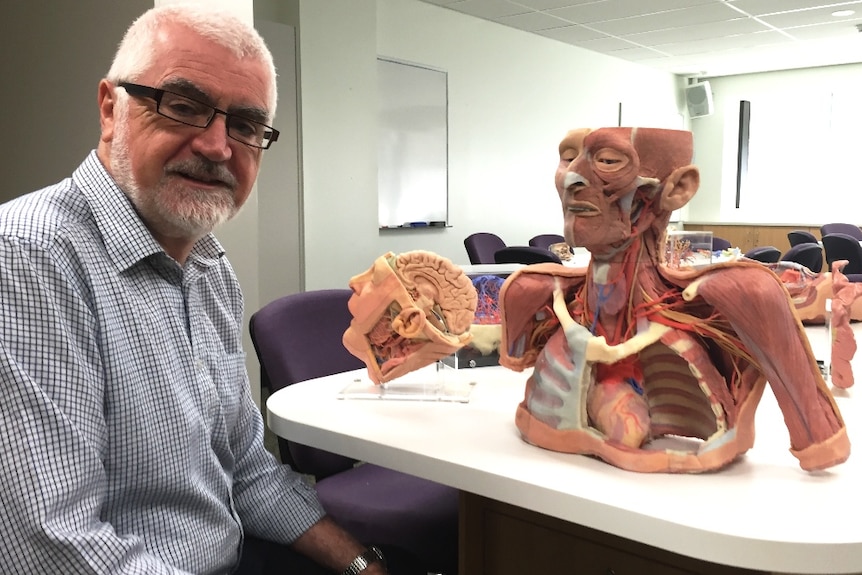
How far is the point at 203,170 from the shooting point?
1.20 meters

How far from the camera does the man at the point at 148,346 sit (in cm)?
91

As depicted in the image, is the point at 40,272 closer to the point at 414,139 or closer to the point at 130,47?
the point at 130,47

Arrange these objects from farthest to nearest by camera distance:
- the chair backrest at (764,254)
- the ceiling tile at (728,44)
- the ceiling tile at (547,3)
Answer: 1. the ceiling tile at (728,44)
2. the ceiling tile at (547,3)
3. the chair backrest at (764,254)

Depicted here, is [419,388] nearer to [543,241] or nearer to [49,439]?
[49,439]

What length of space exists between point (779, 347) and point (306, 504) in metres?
0.90

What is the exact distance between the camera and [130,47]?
1.18 meters

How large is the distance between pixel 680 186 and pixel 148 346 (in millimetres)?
844

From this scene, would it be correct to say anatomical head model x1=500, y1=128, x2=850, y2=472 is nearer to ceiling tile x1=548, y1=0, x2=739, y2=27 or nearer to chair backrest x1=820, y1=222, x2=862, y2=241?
ceiling tile x1=548, y1=0, x2=739, y2=27

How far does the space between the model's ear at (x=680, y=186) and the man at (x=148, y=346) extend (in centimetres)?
70

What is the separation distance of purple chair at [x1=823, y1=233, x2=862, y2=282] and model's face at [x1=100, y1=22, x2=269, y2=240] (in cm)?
476

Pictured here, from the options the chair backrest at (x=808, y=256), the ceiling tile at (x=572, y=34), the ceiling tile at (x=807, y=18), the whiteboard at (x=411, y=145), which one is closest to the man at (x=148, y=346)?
the chair backrest at (x=808, y=256)

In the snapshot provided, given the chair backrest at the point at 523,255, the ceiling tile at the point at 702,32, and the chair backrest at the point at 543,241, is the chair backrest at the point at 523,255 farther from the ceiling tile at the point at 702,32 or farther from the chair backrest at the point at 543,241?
the ceiling tile at the point at 702,32

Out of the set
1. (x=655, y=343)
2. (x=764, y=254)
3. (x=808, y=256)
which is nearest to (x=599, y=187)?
(x=655, y=343)

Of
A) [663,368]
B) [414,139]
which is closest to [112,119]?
[663,368]
